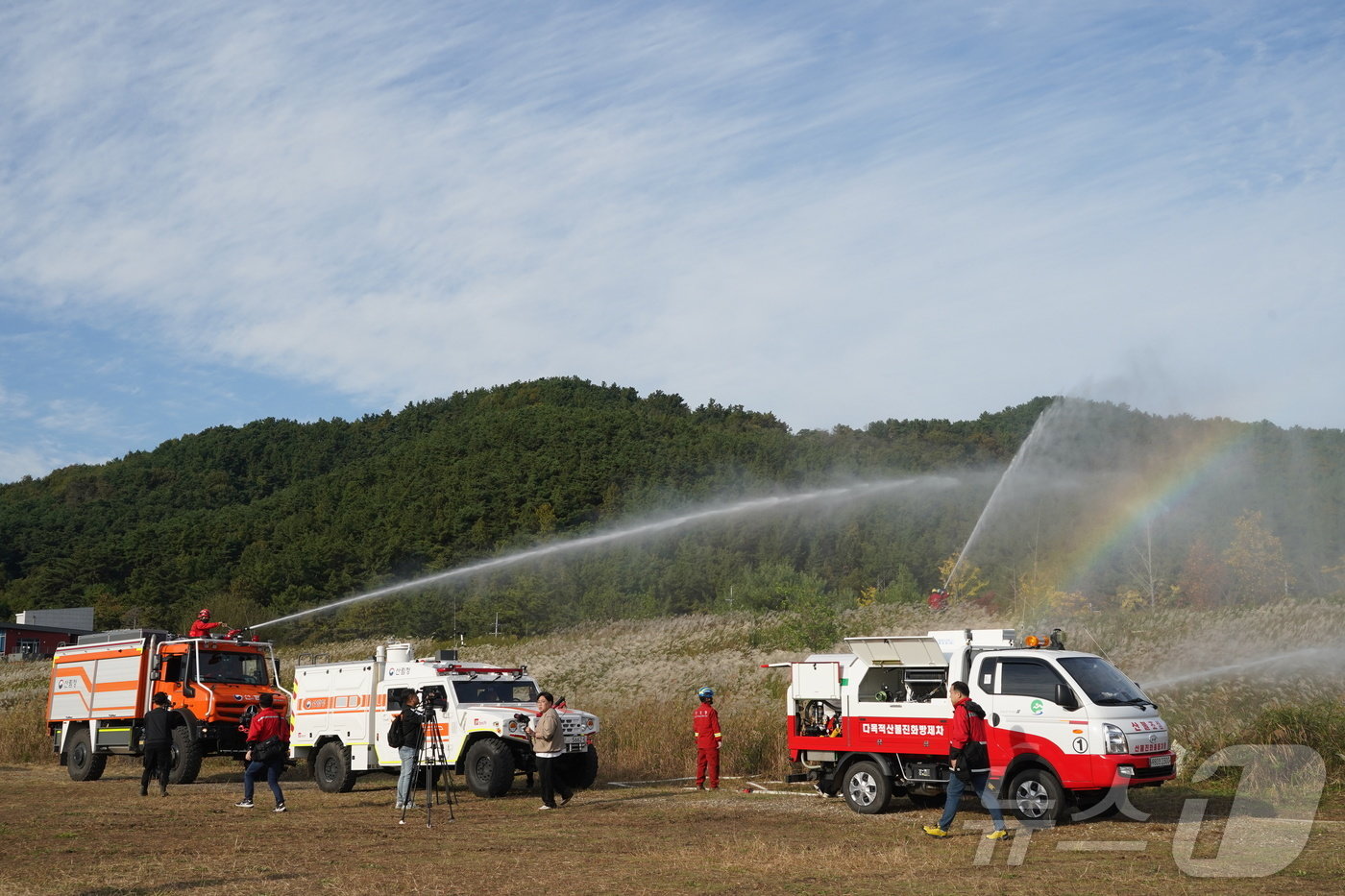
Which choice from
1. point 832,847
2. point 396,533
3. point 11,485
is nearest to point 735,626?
point 832,847

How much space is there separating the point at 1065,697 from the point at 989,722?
1.13 metres

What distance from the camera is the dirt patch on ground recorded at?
10500 mm

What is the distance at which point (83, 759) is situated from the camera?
80.5ft

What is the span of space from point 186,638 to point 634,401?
144 m

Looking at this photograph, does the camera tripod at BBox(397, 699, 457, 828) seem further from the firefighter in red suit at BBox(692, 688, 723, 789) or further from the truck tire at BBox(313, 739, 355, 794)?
the firefighter in red suit at BBox(692, 688, 723, 789)

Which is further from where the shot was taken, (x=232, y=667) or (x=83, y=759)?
(x=83, y=759)

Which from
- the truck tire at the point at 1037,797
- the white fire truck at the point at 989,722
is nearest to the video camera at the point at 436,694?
the white fire truck at the point at 989,722

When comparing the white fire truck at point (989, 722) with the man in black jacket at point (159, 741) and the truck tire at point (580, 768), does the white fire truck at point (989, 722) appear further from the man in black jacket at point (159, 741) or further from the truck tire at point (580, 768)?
the man in black jacket at point (159, 741)

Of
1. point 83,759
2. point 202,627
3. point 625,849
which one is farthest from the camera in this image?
point 202,627

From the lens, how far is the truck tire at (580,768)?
2023 centimetres

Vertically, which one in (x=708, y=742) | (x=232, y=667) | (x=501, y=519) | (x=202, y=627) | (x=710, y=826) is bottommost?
(x=710, y=826)

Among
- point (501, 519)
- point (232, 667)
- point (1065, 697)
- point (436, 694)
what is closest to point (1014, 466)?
point (436, 694)

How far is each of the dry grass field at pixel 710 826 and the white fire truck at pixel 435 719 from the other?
0.61 meters

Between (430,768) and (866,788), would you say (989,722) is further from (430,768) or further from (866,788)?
(430,768)
